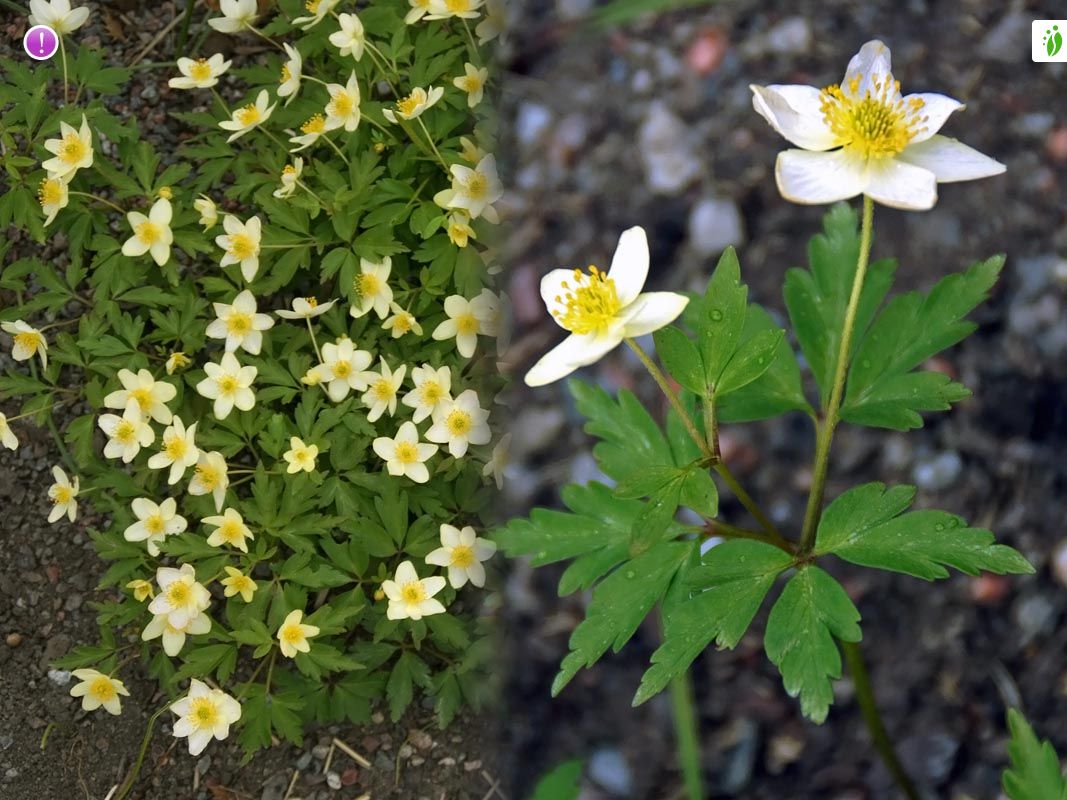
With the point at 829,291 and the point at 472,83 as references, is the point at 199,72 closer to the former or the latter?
the point at 472,83

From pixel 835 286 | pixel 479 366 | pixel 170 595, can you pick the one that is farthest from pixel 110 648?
pixel 835 286

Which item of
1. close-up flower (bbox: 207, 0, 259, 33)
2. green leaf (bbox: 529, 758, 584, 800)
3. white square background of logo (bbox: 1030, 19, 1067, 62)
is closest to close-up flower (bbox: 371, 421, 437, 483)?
green leaf (bbox: 529, 758, 584, 800)

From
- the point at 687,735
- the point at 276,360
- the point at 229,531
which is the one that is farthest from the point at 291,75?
the point at 687,735

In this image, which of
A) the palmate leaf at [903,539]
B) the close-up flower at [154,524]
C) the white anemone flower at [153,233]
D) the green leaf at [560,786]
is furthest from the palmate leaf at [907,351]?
the white anemone flower at [153,233]

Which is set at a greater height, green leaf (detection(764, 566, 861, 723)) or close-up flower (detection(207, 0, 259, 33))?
close-up flower (detection(207, 0, 259, 33))

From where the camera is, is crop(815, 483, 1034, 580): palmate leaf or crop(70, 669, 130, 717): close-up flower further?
crop(70, 669, 130, 717): close-up flower

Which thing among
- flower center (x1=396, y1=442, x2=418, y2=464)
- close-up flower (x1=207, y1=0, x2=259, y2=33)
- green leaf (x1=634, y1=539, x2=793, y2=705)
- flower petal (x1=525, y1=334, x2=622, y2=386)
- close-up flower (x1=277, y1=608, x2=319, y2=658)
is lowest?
close-up flower (x1=277, y1=608, x2=319, y2=658)

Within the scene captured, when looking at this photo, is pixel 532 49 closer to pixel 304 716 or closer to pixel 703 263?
pixel 703 263

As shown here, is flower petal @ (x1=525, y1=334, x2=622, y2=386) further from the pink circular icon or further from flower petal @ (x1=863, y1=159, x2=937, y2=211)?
the pink circular icon
